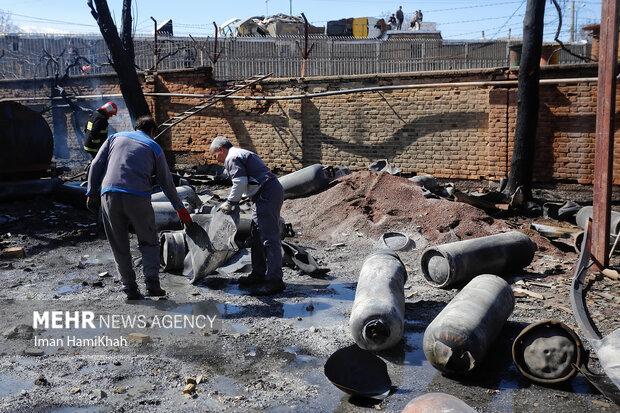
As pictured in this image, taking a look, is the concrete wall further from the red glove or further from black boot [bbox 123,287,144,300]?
black boot [bbox 123,287,144,300]

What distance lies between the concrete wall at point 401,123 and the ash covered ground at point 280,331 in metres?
2.79

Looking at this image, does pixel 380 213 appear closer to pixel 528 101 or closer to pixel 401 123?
pixel 528 101

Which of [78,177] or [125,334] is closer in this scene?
[125,334]

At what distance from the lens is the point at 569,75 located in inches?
441

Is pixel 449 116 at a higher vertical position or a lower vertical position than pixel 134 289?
higher

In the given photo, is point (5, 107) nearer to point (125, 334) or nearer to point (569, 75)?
point (125, 334)

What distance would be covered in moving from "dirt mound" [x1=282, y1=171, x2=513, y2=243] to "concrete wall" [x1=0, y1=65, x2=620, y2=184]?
2.84m

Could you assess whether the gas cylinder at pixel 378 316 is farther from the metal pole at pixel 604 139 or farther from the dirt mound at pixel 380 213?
the dirt mound at pixel 380 213

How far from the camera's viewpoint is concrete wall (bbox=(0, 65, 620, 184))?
1138 centimetres

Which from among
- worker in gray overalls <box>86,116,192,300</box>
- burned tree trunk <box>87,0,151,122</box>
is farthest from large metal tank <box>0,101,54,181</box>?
worker in gray overalls <box>86,116,192,300</box>

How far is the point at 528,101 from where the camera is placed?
10.6 m

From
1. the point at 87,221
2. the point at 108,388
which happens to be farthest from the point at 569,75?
the point at 108,388

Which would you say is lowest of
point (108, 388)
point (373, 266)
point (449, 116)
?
point (108, 388)

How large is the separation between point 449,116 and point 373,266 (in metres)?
7.86
